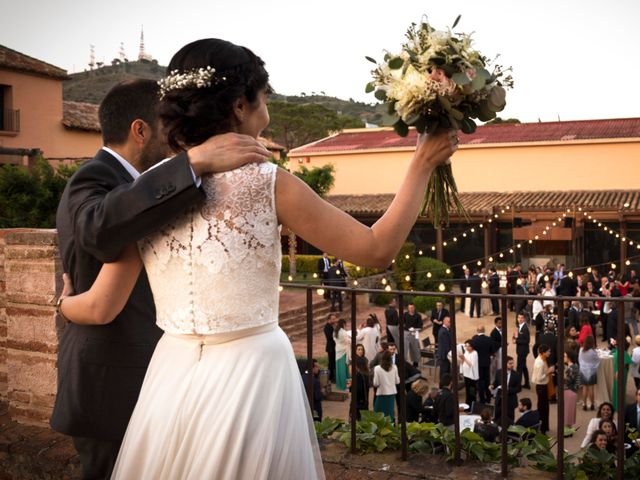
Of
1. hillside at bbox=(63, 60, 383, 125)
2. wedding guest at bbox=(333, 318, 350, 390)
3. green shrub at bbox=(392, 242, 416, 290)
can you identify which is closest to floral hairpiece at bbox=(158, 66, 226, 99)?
wedding guest at bbox=(333, 318, 350, 390)

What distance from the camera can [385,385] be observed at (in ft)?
30.2

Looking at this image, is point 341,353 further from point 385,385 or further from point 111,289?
point 111,289

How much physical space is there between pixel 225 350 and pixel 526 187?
26.2 meters

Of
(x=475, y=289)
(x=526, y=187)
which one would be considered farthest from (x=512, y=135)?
(x=475, y=289)

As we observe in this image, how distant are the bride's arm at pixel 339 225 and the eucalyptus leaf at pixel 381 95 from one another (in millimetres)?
330

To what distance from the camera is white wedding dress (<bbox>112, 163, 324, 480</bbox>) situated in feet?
4.54

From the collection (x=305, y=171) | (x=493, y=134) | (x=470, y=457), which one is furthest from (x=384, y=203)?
(x=470, y=457)

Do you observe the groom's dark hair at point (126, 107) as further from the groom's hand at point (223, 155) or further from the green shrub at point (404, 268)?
the green shrub at point (404, 268)

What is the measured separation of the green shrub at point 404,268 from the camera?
20.1 meters

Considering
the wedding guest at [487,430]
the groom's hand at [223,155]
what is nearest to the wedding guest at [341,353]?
the wedding guest at [487,430]

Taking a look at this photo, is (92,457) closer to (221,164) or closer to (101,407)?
(101,407)

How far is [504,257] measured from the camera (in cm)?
2295

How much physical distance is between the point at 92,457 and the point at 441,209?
3.91ft

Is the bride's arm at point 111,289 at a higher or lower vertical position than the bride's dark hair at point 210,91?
lower
